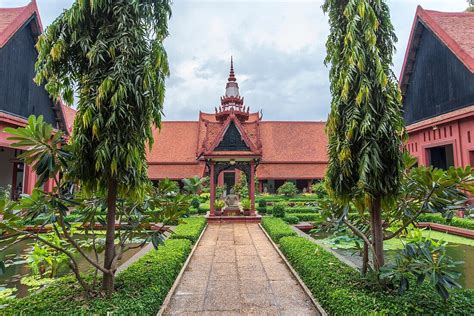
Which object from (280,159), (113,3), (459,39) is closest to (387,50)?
(113,3)

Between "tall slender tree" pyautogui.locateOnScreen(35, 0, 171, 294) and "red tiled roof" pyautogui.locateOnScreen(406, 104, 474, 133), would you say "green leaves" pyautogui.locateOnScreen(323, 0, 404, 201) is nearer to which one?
"tall slender tree" pyautogui.locateOnScreen(35, 0, 171, 294)

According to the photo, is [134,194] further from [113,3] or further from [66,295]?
[113,3]

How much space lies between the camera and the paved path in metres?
4.24

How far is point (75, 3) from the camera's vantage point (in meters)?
3.87

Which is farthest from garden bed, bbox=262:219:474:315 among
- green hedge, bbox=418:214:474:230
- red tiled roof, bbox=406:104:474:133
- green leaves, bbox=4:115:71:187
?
red tiled roof, bbox=406:104:474:133

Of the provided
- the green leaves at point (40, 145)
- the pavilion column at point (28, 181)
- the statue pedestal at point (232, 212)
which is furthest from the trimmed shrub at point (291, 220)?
the pavilion column at point (28, 181)

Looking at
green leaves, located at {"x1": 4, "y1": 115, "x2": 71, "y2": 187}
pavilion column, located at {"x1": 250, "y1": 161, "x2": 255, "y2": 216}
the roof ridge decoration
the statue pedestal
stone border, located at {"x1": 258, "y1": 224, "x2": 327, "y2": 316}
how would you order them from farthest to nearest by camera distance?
the roof ridge decoration
the statue pedestal
pavilion column, located at {"x1": 250, "y1": 161, "x2": 255, "y2": 216}
stone border, located at {"x1": 258, "y1": 224, "x2": 327, "y2": 316}
green leaves, located at {"x1": 4, "y1": 115, "x2": 71, "y2": 187}

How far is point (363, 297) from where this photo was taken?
3.68 metres

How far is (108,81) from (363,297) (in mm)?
4154

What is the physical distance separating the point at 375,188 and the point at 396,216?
93 centimetres

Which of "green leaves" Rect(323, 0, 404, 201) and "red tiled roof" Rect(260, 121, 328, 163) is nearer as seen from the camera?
"green leaves" Rect(323, 0, 404, 201)

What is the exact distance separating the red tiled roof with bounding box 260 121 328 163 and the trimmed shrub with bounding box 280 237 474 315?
69.0 ft

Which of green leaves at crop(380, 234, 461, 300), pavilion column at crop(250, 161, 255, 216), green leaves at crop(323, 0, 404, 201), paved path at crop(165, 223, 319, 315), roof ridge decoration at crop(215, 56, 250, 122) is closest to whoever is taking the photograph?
green leaves at crop(380, 234, 461, 300)

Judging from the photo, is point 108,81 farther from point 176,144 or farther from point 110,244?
point 176,144
